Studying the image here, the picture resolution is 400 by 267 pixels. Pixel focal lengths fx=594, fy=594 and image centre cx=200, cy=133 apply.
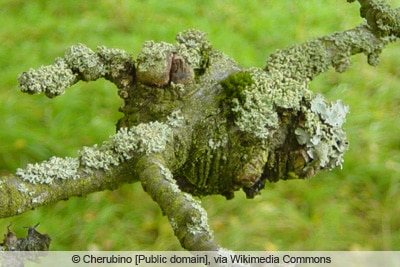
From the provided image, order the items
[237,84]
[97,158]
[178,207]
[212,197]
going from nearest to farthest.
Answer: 1. [178,207]
2. [97,158]
3. [237,84]
4. [212,197]

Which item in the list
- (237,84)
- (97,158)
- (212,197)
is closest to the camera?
(97,158)

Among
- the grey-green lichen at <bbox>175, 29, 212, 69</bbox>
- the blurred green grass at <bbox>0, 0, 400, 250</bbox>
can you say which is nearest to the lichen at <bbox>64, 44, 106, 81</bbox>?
the grey-green lichen at <bbox>175, 29, 212, 69</bbox>

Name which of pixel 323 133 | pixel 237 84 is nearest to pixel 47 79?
pixel 237 84

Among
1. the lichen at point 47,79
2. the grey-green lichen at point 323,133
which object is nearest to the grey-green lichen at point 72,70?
the lichen at point 47,79

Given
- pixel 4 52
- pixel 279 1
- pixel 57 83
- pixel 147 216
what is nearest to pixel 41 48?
pixel 4 52

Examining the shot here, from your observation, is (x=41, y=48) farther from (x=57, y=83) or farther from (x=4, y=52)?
(x=57, y=83)

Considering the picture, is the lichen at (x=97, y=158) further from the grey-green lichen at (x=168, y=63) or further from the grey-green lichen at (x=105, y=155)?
the grey-green lichen at (x=168, y=63)

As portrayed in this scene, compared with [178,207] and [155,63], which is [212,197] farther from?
[178,207]
